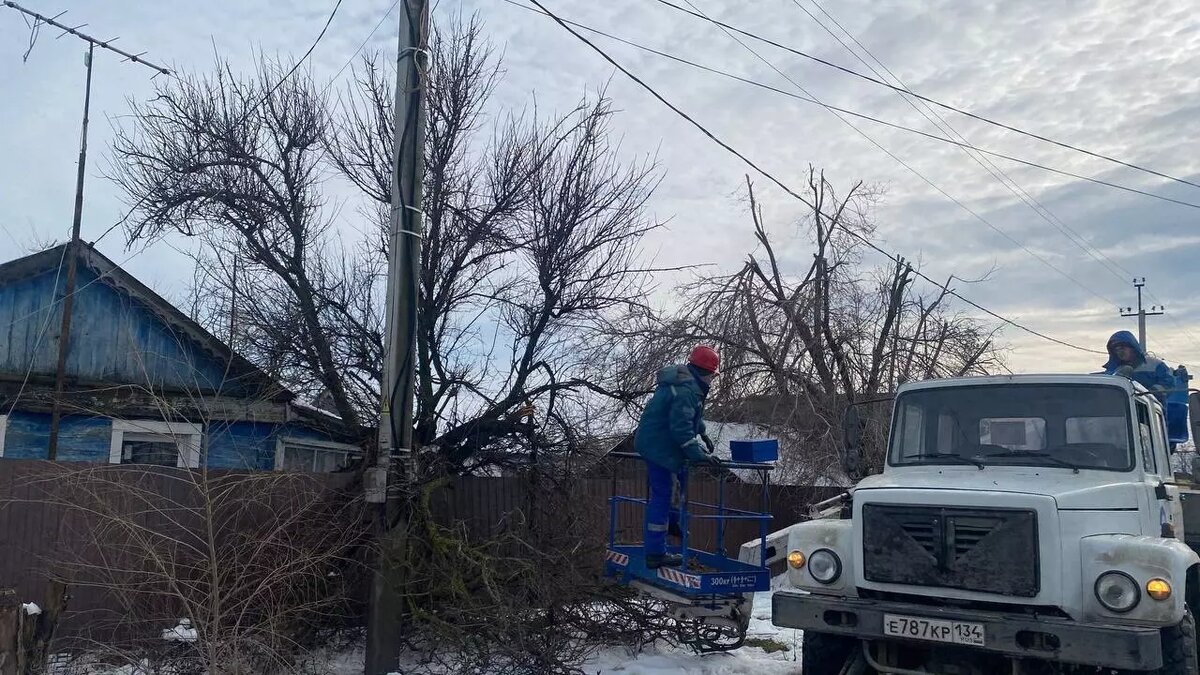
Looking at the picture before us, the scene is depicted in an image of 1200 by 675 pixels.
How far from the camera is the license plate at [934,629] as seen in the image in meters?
5.38

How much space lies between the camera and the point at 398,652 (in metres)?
7.34

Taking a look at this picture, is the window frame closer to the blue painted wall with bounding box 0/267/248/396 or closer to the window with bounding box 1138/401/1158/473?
the window with bounding box 1138/401/1158/473

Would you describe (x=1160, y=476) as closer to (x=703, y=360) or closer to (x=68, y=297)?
(x=703, y=360)

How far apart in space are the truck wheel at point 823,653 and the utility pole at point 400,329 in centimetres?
314

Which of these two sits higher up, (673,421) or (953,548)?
(673,421)

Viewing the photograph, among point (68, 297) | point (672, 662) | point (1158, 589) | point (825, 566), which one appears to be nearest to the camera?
point (1158, 589)

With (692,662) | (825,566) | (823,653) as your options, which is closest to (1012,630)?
(825,566)

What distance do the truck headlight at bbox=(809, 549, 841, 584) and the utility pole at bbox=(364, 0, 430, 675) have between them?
3.23m

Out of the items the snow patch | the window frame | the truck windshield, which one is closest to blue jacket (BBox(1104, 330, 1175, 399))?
the window frame

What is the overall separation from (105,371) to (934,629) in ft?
36.4

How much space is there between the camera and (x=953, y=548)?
5.72m

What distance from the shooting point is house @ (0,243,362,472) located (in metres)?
11.6

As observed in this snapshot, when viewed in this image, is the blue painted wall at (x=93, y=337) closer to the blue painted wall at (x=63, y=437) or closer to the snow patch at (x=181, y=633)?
the blue painted wall at (x=63, y=437)

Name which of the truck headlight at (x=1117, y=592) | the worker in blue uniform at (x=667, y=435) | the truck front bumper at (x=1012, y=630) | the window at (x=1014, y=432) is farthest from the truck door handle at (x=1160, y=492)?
the worker in blue uniform at (x=667, y=435)
